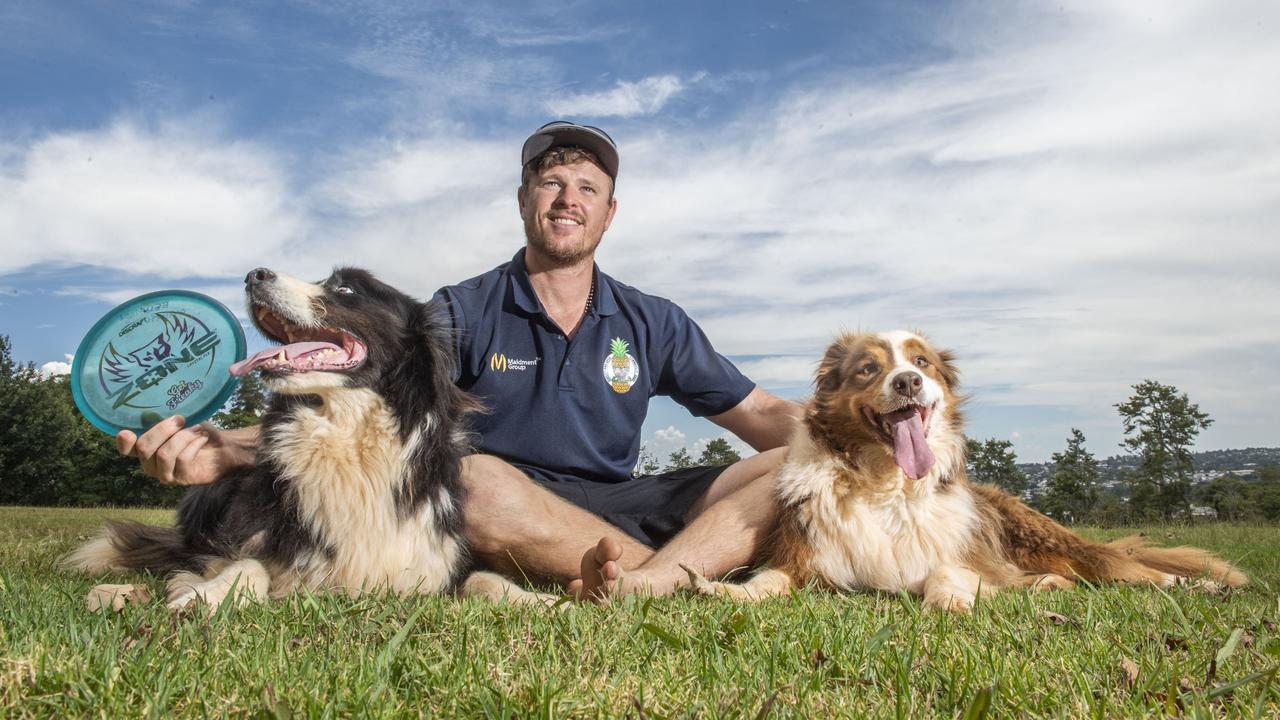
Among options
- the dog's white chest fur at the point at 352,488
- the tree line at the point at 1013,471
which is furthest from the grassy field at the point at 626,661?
the tree line at the point at 1013,471

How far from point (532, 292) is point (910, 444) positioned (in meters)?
2.39

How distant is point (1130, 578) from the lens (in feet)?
14.6

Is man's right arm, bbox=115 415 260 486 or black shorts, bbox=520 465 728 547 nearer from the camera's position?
man's right arm, bbox=115 415 260 486

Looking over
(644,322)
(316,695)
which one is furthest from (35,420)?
(316,695)

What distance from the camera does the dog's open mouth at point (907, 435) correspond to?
413 centimetres

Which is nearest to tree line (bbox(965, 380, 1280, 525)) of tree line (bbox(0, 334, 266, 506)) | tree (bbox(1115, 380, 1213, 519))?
tree (bbox(1115, 380, 1213, 519))

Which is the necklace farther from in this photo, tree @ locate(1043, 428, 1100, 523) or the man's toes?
tree @ locate(1043, 428, 1100, 523)

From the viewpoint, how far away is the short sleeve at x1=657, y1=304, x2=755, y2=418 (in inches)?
223

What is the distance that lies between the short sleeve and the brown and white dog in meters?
1.13

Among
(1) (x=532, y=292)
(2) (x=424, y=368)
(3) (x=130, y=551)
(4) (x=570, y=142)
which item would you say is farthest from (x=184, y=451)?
(4) (x=570, y=142)

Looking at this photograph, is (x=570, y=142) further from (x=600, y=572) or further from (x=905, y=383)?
(x=600, y=572)

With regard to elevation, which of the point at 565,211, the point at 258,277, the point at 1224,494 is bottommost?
the point at 1224,494

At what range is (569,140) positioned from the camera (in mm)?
5570

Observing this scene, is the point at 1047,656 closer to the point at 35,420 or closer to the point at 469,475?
the point at 469,475
